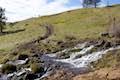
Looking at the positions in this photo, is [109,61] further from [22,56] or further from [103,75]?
[22,56]

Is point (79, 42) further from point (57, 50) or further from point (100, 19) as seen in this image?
point (100, 19)

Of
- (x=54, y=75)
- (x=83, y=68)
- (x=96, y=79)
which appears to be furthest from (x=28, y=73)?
(x=96, y=79)

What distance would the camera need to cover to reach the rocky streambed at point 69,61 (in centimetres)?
4972

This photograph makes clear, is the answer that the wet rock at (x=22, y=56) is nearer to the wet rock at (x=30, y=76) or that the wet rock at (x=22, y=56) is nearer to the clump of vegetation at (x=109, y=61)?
the wet rock at (x=30, y=76)

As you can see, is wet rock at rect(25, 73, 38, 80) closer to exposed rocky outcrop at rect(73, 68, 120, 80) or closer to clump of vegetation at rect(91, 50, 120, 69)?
exposed rocky outcrop at rect(73, 68, 120, 80)

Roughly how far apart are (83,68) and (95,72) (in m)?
6.98

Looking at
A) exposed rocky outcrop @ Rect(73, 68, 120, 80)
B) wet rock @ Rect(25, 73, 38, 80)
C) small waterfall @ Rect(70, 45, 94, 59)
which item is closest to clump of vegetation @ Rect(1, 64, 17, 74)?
wet rock @ Rect(25, 73, 38, 80)

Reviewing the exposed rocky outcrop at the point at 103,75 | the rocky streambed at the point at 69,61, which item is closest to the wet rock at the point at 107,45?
the rocky streambed at the point at 69,61

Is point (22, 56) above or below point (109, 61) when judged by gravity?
below

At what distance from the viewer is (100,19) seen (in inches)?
4766

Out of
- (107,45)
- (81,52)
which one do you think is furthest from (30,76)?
(107,45)

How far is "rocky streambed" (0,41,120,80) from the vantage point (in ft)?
163

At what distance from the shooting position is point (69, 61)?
59500 mm

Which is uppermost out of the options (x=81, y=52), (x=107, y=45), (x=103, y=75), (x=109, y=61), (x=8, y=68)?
(x=103, y=75)
